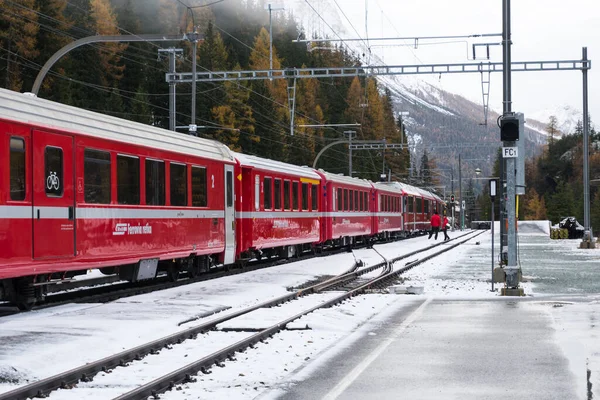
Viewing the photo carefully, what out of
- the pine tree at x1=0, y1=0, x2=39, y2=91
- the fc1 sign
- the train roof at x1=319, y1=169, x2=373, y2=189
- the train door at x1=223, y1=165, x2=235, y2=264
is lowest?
the train door at x1=223, y1=165, x2=235, y2=264

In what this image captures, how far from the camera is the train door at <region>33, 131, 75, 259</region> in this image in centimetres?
1414

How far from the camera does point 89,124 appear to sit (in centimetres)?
1614

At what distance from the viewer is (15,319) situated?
539 inches

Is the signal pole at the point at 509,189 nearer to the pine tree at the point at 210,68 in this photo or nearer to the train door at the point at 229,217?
the train door at the point at 229,217

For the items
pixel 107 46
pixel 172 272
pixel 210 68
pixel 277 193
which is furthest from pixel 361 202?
pixel 210 68

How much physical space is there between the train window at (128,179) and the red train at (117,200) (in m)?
0.02

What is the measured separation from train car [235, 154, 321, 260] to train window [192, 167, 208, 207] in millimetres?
3156

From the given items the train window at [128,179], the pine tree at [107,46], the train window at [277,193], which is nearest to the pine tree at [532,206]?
the pine tree at [107,46]

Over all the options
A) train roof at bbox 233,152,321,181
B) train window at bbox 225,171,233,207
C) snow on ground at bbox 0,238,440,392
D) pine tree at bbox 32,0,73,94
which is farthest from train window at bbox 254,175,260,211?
pine tree at bbox 32,0,73,94

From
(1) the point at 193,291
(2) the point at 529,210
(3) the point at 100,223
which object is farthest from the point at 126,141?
(2) the point at 529,210

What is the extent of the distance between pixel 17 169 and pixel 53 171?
3.57 feet

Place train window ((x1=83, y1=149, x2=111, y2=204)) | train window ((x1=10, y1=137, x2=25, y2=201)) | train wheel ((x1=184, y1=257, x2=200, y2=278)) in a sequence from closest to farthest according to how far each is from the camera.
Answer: train window ((x1=10, y1=137, x2=25, y2=201))
train window ((x1=83, y1=149, x2=111, y2=204))
train wheel ((x1=184, y1=257, x2=200, y2=278))

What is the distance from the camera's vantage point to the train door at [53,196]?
14141 millimetres

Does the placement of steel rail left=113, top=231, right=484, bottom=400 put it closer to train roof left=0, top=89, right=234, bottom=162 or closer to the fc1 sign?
train roof left=0, top=89, right=234, bottom=162
